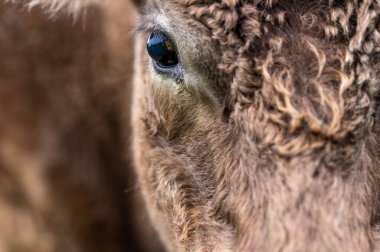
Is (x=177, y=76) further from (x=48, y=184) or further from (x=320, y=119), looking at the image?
(x=48, y=184)

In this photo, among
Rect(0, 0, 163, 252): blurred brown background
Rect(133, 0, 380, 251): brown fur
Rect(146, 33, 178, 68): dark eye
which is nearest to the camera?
Rect(133, 0, 380, 251): brown fur

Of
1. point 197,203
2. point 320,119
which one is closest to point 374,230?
point 320,119

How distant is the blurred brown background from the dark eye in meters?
1.98

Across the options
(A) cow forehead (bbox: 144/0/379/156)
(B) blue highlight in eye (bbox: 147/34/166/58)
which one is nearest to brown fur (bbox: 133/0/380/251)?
(A) cow forehead (bbox: 144/0/379/156)

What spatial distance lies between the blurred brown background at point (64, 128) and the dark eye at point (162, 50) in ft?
6.50

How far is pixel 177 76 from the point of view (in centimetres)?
373

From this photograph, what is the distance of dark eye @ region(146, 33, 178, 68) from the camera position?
3.70 meters

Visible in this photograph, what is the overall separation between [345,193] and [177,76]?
1.19 meters

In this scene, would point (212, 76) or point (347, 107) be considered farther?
point (212, 76)

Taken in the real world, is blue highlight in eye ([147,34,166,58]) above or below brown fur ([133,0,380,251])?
above

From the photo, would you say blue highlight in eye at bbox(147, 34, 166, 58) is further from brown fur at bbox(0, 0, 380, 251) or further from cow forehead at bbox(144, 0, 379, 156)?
cow forehead at bbox(144, 0, 379, 156)

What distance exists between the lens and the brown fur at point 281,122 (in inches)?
117

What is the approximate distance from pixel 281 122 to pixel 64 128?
3.18 meters

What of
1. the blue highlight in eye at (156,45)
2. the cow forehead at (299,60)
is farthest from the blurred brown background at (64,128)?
the cow forehead at (299,60)
